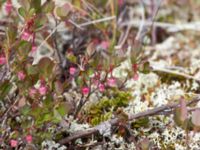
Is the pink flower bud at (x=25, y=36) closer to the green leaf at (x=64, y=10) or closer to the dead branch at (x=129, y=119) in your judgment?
the green leaf at (x=64, y=10)

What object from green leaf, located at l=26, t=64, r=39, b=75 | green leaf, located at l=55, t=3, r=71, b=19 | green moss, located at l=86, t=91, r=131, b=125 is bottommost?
green moss, located at l=86, t=91, r=131, b=125

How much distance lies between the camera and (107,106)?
145 centimetres

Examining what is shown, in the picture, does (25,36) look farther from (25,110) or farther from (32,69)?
(25,110)

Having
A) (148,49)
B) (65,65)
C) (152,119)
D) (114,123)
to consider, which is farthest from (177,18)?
(114,123)

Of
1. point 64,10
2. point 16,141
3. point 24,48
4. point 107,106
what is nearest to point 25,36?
point 24,48

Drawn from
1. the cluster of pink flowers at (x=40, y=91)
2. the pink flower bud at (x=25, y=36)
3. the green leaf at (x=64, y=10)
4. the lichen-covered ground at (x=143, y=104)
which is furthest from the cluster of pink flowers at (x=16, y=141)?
the green leaf at (x=64, y=10)

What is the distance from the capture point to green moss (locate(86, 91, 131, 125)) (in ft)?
4.50

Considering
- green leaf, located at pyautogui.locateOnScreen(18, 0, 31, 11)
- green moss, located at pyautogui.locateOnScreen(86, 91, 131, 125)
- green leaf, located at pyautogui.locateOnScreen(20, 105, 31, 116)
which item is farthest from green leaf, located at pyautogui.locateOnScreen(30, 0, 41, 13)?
green moss, located at pyautogui.locateOnScreen(86, 91, 131, 125)

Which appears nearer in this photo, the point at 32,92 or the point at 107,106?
the point at 32,92

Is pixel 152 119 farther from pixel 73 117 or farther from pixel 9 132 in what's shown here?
pixel 9 132

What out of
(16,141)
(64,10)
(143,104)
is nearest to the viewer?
(16,141)

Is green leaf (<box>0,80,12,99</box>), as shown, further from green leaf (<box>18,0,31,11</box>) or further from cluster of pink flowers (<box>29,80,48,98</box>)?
green leaf (<box>18,0,31,11</box>)

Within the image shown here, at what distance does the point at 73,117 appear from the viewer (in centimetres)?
133

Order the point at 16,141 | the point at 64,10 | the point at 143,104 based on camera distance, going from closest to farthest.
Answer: the point at 16,141 < the point at 64,10 < the point at 143,104
